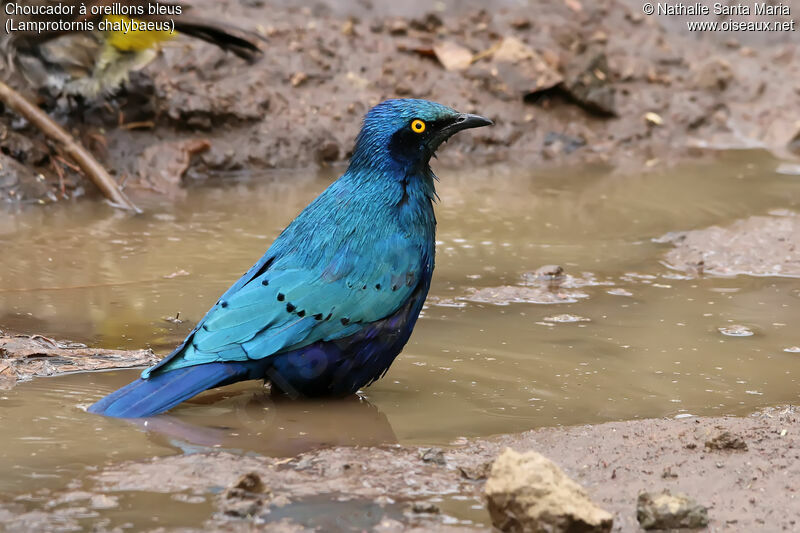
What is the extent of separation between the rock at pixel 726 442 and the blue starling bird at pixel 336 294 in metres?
1.30

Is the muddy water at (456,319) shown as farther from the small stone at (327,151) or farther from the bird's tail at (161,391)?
the small stone at (327,151)

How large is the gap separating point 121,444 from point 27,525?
73 centimetres

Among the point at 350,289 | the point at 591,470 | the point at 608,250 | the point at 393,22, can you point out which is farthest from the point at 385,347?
the point at 393,22

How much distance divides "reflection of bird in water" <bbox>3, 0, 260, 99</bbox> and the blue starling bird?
371 centimetres

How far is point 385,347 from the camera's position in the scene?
442 centimetres

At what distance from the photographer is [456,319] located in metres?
5.55

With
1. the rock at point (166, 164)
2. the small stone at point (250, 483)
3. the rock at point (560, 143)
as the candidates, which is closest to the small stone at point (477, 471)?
the small stone at point (250, 483)

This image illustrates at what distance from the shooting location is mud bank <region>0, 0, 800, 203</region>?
8539 millimetres

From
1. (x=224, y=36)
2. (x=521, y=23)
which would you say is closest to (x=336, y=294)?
(x=224, y=36)

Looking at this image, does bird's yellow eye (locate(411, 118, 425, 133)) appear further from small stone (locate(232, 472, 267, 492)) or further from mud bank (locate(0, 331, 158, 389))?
small stone (locate(232, 472, 267, 492))

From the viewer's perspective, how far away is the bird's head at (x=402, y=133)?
4.66 metres

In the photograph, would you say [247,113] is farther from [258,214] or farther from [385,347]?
[385,347]

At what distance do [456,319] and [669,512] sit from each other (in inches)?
98.3

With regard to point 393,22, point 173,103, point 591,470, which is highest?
point 393,22
